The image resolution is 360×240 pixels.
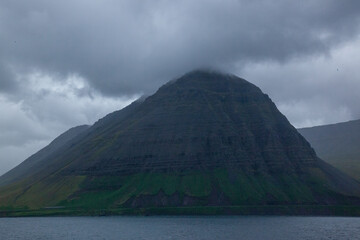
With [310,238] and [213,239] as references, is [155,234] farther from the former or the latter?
[310,238]

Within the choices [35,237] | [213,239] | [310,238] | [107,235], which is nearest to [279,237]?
[310,238]

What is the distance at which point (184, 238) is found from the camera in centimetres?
14812

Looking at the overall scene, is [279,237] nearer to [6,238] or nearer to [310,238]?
[310,238]

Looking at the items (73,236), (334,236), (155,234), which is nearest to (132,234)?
(155,234)

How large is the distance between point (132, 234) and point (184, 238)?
910 inches

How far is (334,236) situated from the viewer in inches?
5969

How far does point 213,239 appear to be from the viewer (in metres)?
146

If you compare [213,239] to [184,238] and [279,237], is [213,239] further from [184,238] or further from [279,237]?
[279,237]

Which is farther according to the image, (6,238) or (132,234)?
(132,234)

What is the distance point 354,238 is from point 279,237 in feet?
71.1

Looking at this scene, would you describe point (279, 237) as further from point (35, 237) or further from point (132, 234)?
point (35, 237)

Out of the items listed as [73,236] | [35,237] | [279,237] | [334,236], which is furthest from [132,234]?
[334,236]

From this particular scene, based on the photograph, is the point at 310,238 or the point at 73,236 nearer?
the point at 310,238

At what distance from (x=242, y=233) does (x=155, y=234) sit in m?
29.0
